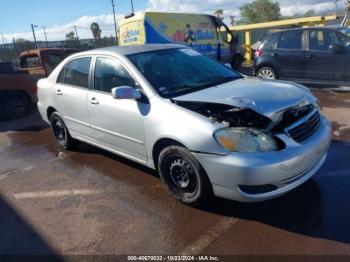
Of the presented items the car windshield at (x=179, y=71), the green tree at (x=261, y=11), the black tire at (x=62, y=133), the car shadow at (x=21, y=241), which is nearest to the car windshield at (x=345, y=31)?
the car windshield at (x=179, y=71)

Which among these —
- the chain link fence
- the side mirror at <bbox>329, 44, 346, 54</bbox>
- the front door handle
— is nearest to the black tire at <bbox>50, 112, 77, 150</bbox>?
the front door handle

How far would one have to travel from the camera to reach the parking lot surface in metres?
3.16

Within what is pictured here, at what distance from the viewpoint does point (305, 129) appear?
358 cm

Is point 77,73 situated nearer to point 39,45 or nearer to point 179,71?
point 179,71

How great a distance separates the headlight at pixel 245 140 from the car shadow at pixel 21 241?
1785 mm

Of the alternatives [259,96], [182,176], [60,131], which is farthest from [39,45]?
[259,96]

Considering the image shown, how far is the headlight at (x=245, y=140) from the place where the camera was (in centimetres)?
323

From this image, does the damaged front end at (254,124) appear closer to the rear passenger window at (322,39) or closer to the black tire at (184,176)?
the black tire at (184,176)

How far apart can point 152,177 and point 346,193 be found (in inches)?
89.0

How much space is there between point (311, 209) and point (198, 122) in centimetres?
141

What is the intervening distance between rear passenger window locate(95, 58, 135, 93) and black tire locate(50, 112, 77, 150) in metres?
1.38

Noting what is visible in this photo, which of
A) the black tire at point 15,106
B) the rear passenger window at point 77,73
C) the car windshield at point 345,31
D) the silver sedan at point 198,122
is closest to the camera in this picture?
the silver sedan at point 198,122

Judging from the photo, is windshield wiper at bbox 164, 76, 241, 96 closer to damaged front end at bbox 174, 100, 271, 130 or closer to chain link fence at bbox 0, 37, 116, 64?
damaged front end at bbox 174, 100, 271, 130

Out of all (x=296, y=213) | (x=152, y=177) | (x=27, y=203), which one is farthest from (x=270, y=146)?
(x=27, y=203)
